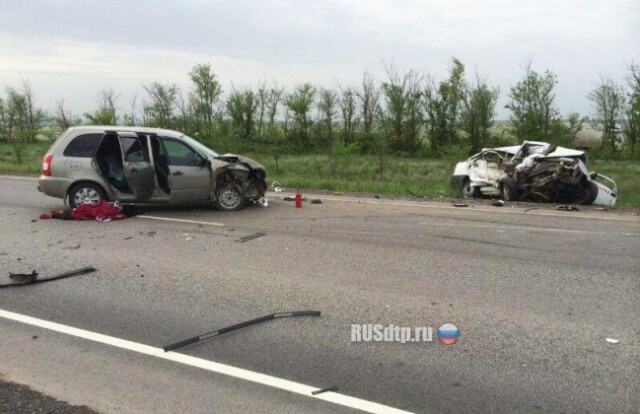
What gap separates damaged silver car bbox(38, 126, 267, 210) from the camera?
10805mm

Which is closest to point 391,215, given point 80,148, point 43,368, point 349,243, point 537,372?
point 349,243

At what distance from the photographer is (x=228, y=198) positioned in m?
11.5

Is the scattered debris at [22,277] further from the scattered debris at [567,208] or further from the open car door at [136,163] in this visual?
the scattered debris at [567,208]

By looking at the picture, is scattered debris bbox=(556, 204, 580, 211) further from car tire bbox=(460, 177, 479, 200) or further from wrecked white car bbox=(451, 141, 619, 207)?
car tire bbox=(460, 177, 479, 200)

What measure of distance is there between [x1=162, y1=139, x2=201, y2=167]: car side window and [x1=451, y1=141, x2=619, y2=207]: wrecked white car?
27.1 feet

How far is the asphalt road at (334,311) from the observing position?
3.81m

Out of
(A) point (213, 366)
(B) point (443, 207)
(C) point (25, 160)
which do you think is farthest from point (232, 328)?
(C) point (25, 160)

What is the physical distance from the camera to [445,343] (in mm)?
4594

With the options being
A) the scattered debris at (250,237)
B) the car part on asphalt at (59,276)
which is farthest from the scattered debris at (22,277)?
the scattered debris at (250,237)

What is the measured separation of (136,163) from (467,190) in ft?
31.1

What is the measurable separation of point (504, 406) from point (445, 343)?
1.02 meters

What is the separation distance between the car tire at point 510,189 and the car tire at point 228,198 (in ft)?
23.7

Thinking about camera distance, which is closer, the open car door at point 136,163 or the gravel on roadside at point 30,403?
the gravel on roadside at point 30,403
